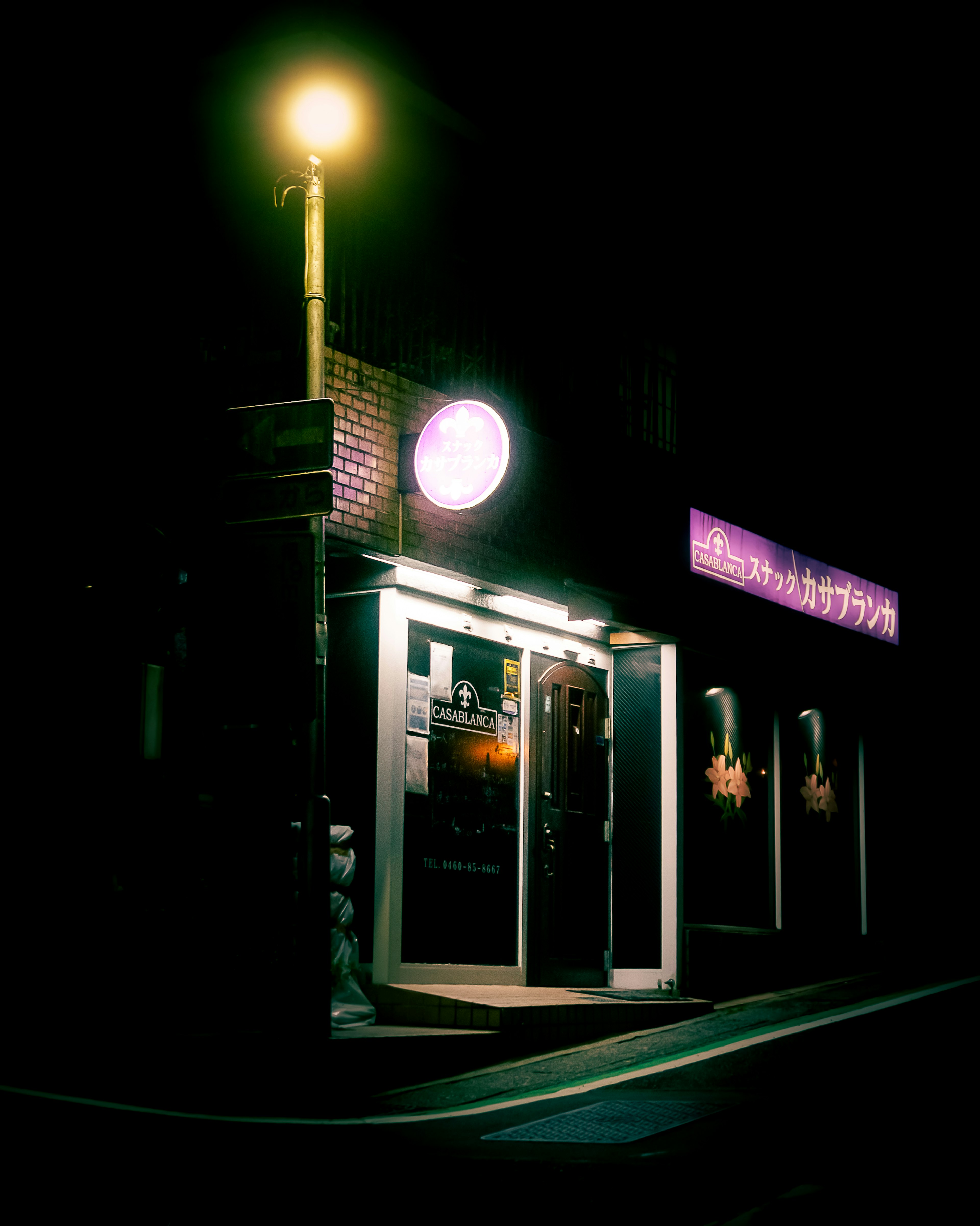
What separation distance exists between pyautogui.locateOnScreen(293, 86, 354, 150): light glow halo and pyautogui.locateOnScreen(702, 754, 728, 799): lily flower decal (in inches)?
309

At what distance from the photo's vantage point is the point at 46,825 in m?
8.45

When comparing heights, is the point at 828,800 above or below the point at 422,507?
below

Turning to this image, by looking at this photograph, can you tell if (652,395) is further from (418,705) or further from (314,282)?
(314,282)

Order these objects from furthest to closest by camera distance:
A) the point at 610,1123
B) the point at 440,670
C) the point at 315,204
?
1. the point at 440,670
2. the point at 315,204
3. the point at 610,1123

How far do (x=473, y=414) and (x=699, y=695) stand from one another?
4918mm

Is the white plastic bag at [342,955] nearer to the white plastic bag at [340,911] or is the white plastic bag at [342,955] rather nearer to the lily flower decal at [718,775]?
the white plastic bag at [340,911]

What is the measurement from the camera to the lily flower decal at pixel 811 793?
15195 millimetres

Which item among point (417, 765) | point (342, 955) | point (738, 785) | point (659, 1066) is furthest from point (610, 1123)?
point (738, 785)

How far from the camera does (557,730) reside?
1184 centimetres

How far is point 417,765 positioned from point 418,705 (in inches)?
19.7

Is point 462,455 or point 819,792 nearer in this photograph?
point 462,455

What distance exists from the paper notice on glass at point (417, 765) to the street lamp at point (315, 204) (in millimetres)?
3297

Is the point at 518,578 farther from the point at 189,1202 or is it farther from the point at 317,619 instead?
the point at 189,1202

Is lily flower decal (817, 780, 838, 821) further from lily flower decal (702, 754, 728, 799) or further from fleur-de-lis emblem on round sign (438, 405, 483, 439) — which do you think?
fleur-de-lis emblem on round sign (438, 405, 483, 439)
